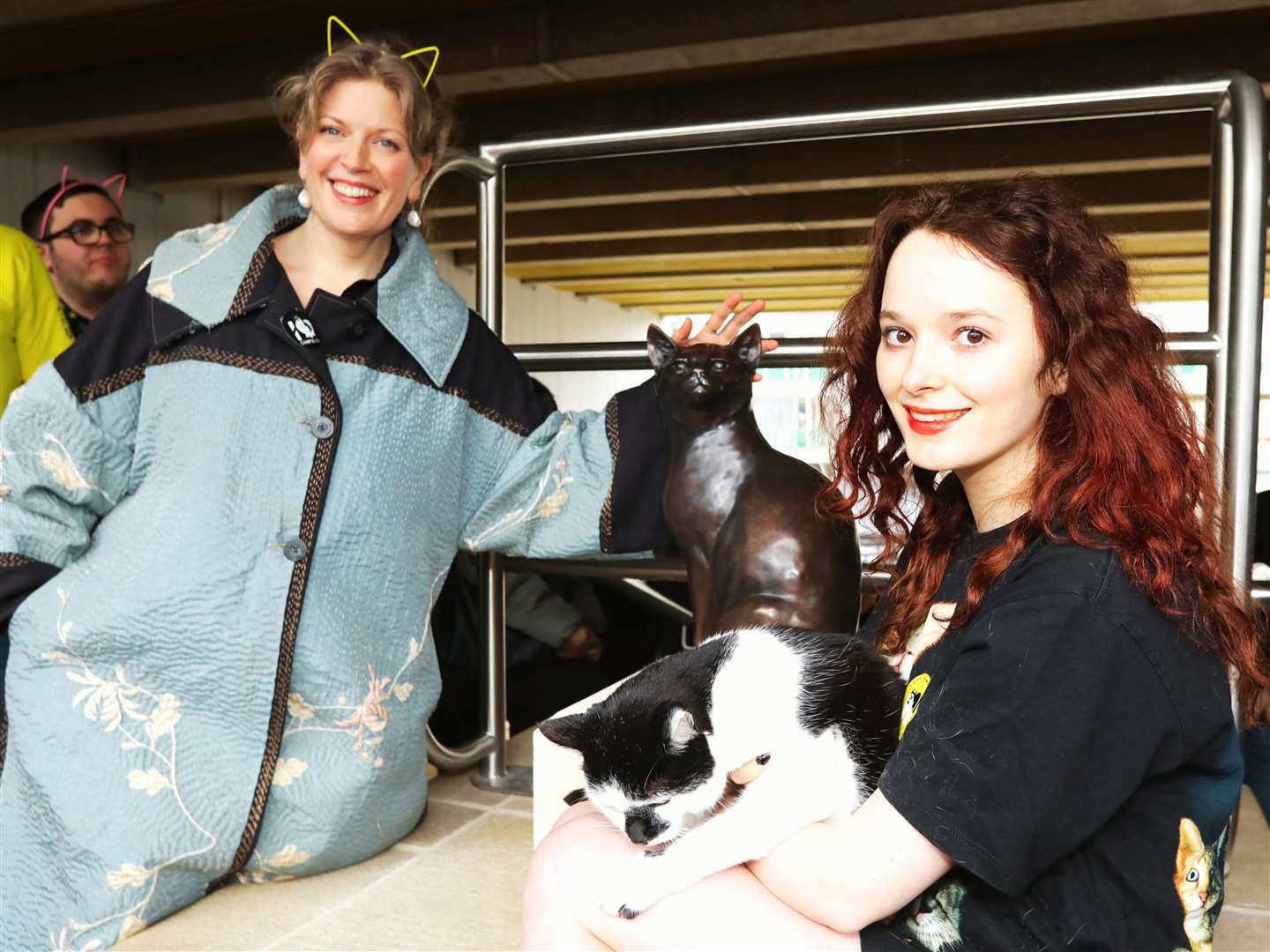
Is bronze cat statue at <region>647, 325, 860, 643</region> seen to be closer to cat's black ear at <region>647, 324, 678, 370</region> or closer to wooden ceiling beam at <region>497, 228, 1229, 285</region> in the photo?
cat's black ear at <region>647, 324, 678, 370</region>

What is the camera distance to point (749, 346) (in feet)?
4.25

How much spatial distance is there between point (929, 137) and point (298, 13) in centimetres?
276

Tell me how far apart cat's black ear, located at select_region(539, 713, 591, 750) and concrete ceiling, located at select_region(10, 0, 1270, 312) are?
2.01 meters

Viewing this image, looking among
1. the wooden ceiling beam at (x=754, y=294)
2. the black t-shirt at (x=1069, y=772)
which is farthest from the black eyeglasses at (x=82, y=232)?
the wooden ceiling beam at (x=754, y=294)

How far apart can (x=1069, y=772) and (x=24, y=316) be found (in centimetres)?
266

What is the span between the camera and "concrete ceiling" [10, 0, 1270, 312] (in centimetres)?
371

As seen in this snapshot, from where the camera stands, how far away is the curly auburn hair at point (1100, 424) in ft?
2.74

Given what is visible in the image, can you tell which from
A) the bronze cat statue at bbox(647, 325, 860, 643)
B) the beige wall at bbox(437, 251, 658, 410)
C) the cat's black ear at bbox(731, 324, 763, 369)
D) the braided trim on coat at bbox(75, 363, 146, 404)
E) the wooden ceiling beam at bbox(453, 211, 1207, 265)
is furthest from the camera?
the beige wall at bbox(437, 251, 658, 410)

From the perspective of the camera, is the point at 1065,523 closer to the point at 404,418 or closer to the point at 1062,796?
→ the point at 1062,796

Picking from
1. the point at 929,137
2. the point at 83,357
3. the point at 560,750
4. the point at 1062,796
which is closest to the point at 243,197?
the point at 929,137

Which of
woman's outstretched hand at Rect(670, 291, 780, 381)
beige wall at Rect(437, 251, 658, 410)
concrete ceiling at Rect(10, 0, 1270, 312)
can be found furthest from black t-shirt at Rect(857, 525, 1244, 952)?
beige wall at Rect(437, 251, 658, 410)

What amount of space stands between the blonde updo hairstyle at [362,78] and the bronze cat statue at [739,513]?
549 mm

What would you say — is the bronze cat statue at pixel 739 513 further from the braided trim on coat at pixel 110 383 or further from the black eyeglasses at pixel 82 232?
the black eyeglasses at pixel 82 232

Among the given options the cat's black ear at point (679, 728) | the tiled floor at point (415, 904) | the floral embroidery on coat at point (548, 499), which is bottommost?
the tiled floor at point (415, 904)
